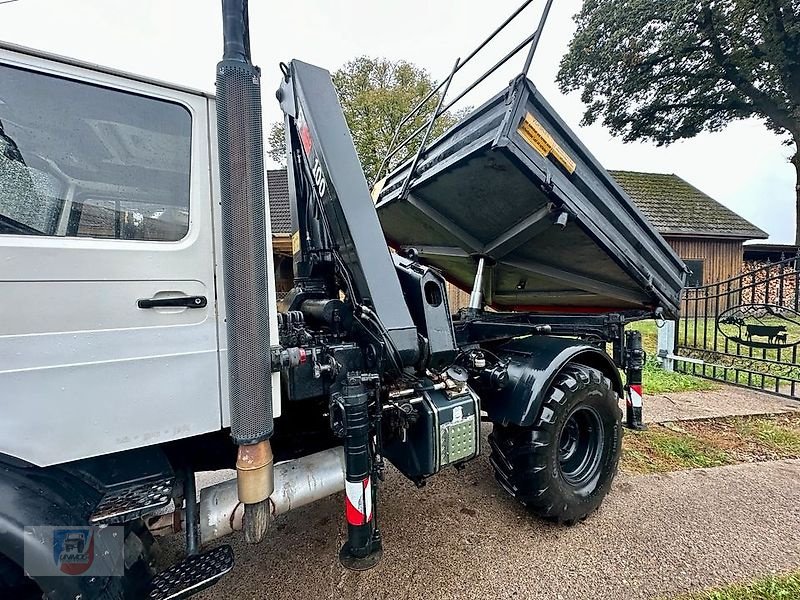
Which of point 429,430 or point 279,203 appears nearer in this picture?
point 429,430

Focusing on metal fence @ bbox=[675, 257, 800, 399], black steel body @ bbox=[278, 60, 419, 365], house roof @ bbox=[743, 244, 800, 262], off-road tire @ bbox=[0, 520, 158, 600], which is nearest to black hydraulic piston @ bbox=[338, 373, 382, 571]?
black steel body @ bbox=[278, 60, 419, 365]

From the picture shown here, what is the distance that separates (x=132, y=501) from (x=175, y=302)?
74cm

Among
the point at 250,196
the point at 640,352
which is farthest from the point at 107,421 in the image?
the point at 640,352

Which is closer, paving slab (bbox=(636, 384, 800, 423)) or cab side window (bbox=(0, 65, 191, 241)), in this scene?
cab side window (bbox=(0, 65, 191, 241))

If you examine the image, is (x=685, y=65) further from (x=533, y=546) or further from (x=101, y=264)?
A: (x=101, y=264)

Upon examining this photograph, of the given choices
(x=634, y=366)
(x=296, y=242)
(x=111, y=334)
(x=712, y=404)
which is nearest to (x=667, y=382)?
(x=712, y=404)

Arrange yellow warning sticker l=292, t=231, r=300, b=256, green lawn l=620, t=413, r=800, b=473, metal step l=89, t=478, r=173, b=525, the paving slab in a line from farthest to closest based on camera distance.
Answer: the paving slab, green lawn l=620, t=413, r=800, b=473, yellow warning sticker l=292, t=231, r=300, b=256, metal step l=89, t=478, r=173, b=525

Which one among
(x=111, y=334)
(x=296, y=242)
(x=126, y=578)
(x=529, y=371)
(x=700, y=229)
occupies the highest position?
(x=700, y=229)

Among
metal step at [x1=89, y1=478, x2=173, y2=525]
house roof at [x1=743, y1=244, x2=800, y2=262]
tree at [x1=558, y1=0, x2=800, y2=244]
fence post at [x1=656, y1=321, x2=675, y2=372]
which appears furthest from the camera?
house roof at [x1=743, y1=244, x2=800, y2=262]

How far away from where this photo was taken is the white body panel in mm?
1255

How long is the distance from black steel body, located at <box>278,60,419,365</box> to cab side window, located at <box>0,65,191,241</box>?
0.62m

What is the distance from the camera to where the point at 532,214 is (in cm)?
251

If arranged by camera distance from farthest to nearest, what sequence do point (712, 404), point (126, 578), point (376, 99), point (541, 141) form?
point (376, 99) → point (712, 404) → point (541, 141) → point (126, 578)

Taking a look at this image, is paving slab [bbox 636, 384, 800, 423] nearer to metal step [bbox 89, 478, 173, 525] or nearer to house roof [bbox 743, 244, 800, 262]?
metal step [bbox 89, 478, 173, 525]
